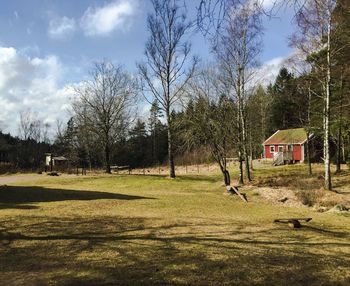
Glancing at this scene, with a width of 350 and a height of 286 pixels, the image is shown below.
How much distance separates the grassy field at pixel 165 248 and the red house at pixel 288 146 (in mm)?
34804

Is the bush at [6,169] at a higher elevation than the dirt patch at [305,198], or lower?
higher

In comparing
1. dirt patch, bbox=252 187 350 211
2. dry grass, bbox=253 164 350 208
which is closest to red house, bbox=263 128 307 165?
dry grass, bbox=253 164 350 208

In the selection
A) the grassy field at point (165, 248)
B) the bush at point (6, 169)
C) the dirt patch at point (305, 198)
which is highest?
the bush at point (6, 169)

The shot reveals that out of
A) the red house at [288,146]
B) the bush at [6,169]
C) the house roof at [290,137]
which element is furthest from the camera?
the house roof at [290,137]

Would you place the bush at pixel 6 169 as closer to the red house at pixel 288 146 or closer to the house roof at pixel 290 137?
the red house at pixel 288 146

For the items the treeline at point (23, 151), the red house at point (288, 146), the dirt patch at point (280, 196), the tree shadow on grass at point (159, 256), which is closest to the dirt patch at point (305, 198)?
the dirt patch at point (280, 196)

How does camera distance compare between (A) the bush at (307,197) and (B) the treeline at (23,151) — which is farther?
(B) the treeline at (23,151)

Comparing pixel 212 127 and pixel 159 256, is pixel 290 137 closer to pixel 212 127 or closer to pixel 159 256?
pixel 212 127

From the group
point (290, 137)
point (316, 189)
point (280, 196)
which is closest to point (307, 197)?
point (280, 196)

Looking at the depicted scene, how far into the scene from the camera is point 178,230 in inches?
367

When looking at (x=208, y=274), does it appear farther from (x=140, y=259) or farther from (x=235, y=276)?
(x=140, y=259)

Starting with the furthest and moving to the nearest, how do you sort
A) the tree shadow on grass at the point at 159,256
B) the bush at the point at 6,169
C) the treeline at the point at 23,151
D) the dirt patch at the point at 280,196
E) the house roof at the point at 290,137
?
1. the treeline at the point at 23,151
2. the house roof at the point at 290,137
3. the bush at the point at 6,169
4. the dirt patch at the point at 280,196
5. the tree shadow on grass at the point at 159,256

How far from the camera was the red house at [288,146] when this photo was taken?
1852 inches

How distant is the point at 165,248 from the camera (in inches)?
288
